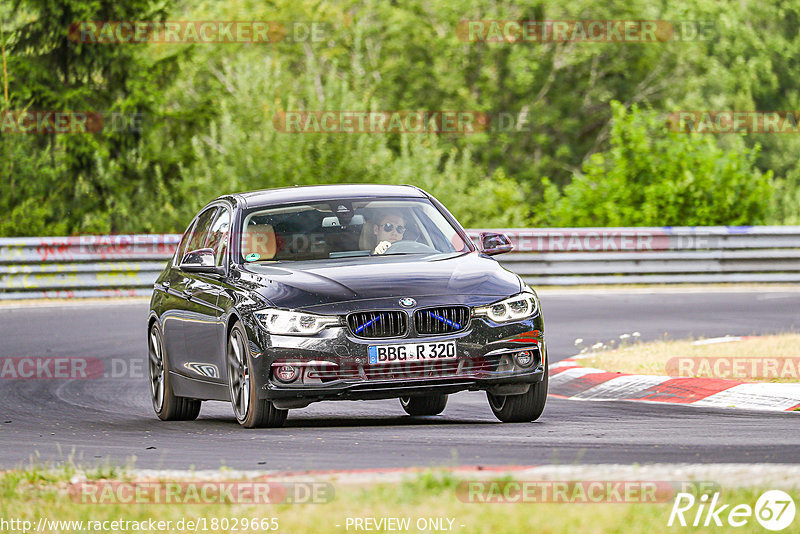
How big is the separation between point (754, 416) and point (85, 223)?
77.4ft

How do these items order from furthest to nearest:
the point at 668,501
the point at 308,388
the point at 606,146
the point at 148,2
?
the point at 606,146, the point at 148,2, the point at 308,388, the point at 668,501

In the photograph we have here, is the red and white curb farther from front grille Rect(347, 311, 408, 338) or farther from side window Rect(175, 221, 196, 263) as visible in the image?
side window Rect(175, 221, 196, 263)

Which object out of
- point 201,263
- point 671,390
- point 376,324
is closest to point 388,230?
point 201,263

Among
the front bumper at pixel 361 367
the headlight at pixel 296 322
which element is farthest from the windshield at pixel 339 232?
the front bumper at pixel 361 367

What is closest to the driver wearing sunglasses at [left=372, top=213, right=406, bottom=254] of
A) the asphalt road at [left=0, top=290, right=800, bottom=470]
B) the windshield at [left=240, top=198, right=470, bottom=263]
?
the windshield at [left=240, top=198, right=470, bottom=263]

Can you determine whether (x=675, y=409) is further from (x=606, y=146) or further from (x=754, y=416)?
(x=606, y=146)

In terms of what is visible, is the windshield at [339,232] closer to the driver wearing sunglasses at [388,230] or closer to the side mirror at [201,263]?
the driver wearing sunglasses at [388,230]

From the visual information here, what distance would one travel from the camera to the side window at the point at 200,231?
1164 cm

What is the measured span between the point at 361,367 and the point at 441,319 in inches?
22.2

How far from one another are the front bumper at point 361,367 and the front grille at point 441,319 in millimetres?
44

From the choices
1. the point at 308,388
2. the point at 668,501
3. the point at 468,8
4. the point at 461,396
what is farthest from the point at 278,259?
the point at 468,8

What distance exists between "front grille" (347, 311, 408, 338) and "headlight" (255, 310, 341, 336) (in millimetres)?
105

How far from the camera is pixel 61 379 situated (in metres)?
14.4

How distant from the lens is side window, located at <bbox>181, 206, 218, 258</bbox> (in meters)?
11.6
